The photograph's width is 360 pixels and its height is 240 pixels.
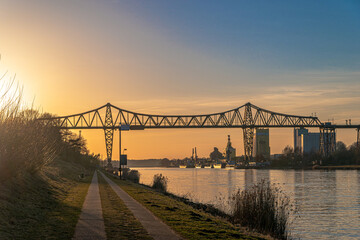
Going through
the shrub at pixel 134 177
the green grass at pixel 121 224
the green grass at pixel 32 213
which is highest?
the green grass at pixel 32 213

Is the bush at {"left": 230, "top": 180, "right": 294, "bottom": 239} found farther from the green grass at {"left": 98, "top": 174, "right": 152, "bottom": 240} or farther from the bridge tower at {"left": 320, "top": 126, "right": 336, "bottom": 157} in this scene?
the bridge tower at {"left": 320, "top": 126, "right": 336, "bottom": 157}

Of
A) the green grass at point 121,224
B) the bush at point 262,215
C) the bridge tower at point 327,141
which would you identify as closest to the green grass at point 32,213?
the green grass at point 121,224

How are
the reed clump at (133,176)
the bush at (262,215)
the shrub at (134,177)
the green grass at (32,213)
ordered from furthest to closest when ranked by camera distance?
1. the reed clump at (133,176)
2. the shrub at (134,177)
3. the bush at (262,215)
4. the green grass at (32,213)

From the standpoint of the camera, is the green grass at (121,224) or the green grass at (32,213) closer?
the green grass at (121,224)

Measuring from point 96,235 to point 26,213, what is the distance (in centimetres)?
609

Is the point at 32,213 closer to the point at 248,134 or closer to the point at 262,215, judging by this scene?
the point at 262,215

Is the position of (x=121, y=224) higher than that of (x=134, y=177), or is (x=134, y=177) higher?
(x=121, y=224)

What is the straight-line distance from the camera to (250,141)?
619ft

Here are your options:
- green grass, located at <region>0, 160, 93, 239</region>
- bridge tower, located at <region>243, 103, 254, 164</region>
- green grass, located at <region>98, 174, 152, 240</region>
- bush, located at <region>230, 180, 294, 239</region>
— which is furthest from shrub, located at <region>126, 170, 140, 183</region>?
bridge tower, located at <region>243, 103, 254, 164</region>

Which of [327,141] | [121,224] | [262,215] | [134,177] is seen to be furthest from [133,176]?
[327,141]

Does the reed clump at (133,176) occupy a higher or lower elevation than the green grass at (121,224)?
lower

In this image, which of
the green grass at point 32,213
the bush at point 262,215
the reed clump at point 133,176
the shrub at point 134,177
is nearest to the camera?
the green grass at point 32,213

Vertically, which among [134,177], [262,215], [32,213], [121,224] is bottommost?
[134,177]

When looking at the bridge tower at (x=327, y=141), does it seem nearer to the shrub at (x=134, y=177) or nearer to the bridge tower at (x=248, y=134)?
the bridge tower at (x=248, y=134)
